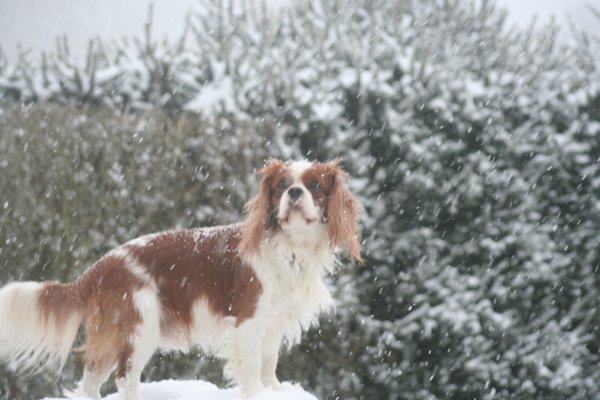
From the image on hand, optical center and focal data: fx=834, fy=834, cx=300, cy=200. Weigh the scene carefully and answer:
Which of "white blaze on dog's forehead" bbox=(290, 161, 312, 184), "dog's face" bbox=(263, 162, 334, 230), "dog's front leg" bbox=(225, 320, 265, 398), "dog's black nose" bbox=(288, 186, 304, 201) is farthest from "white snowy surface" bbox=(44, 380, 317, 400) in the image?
"white blaze on dog's forehead" bbox=(290, 161, 312, 184)

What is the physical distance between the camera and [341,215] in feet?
14.0

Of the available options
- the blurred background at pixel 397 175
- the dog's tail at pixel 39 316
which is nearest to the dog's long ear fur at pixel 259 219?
the dog's tail at pixel 39 316

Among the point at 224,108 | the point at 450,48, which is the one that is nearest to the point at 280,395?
the point at 224,108

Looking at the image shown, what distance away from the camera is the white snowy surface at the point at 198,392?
4113mm

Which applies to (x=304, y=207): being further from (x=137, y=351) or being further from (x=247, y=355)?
(x=137, y=351)

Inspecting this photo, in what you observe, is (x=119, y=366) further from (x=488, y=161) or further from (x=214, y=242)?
(x=488, y=161)

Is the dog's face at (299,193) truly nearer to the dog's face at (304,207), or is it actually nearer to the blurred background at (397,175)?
the dog's face at (304,207)

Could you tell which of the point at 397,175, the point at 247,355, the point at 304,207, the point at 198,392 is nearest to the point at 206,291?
the point at 247,355

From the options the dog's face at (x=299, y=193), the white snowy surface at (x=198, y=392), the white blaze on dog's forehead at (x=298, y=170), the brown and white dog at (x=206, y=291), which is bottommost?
the white snowy surface at (x=198, y=392)

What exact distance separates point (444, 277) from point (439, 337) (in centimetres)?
50

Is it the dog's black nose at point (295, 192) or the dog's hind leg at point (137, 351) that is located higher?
the dog's black nose at point (295, 192)

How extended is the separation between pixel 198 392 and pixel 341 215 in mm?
1202

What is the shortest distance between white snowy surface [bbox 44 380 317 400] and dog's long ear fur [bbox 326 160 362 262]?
2.58ft

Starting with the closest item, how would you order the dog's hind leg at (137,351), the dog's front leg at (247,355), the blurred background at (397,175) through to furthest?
the dog's hind leg at (137,351) < the dog's front leg at (247,355) < the blurred background at (397,175)
